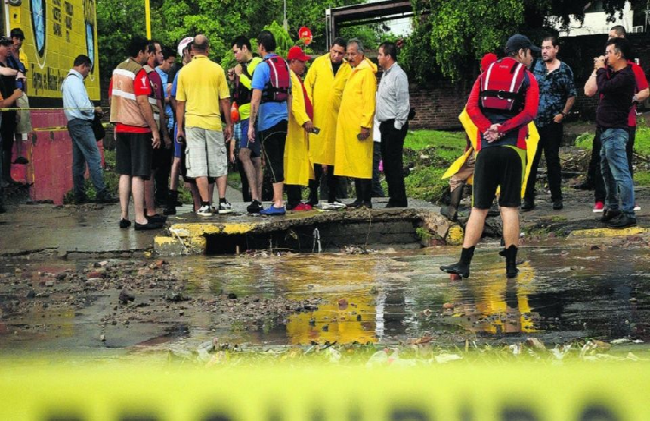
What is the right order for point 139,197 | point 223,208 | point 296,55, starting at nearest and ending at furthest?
1. point 139,197
2. point 223,208
3. point 296,55

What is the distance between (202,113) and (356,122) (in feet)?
5.85

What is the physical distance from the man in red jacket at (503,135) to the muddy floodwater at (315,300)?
381mm

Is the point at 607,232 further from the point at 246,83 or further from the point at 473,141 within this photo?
the point at 246,83

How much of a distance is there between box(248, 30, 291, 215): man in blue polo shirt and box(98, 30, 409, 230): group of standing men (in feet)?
0.04

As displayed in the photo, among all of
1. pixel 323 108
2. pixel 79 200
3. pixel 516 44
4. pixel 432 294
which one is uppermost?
pixel 516 44

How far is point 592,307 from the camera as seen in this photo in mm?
6816

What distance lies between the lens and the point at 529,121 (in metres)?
8.12

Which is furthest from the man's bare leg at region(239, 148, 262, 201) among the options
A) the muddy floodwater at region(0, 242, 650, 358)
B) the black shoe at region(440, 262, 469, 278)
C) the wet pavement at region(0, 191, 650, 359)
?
the black shoe at region(440, 262, 469, 278)

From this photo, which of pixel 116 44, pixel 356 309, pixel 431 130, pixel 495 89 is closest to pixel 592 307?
pixel 356 309

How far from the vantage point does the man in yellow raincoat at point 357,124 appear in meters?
11.5

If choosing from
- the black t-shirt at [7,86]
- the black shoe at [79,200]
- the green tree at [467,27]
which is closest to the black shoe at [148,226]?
the black shoe at [79,200]

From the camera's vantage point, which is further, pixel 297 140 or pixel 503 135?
pixel 297 140

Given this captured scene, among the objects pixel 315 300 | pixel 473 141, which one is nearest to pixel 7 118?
pixel 473 141

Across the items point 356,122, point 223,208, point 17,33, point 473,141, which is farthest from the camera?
point 17,33
